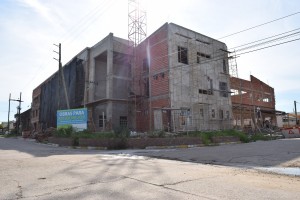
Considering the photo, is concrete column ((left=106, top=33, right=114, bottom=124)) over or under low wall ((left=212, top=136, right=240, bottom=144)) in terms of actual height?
over

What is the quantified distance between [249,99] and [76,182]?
135ft

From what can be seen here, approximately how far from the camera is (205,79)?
108 feet

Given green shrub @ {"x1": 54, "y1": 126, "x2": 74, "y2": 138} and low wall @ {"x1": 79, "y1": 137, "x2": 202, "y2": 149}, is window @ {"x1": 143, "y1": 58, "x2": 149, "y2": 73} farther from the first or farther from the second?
low wall @ {"x1": 79, "y1": 137, "x2": 202, "y2": 149}

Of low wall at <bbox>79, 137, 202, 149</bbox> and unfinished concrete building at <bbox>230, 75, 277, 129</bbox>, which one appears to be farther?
unfinished concrete building at <bbox>230, 75, 277, 129</bbox>

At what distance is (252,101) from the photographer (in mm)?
43625

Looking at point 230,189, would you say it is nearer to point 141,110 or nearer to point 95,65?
point 141,110

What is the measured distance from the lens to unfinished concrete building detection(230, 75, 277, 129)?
40.1 meters

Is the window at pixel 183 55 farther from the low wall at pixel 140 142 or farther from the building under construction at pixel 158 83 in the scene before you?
the low wall at pixel 140 142

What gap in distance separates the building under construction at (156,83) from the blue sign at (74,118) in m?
3.19

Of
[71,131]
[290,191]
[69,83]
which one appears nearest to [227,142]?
[71,131]

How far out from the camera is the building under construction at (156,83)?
29.4m

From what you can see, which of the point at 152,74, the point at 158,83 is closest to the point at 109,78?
the point at 152,74

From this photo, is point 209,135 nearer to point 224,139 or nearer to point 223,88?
point 224,139

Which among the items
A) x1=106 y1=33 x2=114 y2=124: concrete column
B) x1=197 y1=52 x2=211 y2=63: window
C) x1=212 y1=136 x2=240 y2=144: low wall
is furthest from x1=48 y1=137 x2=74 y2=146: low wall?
x1=197 y1=52 x2=211 y2=63: window
